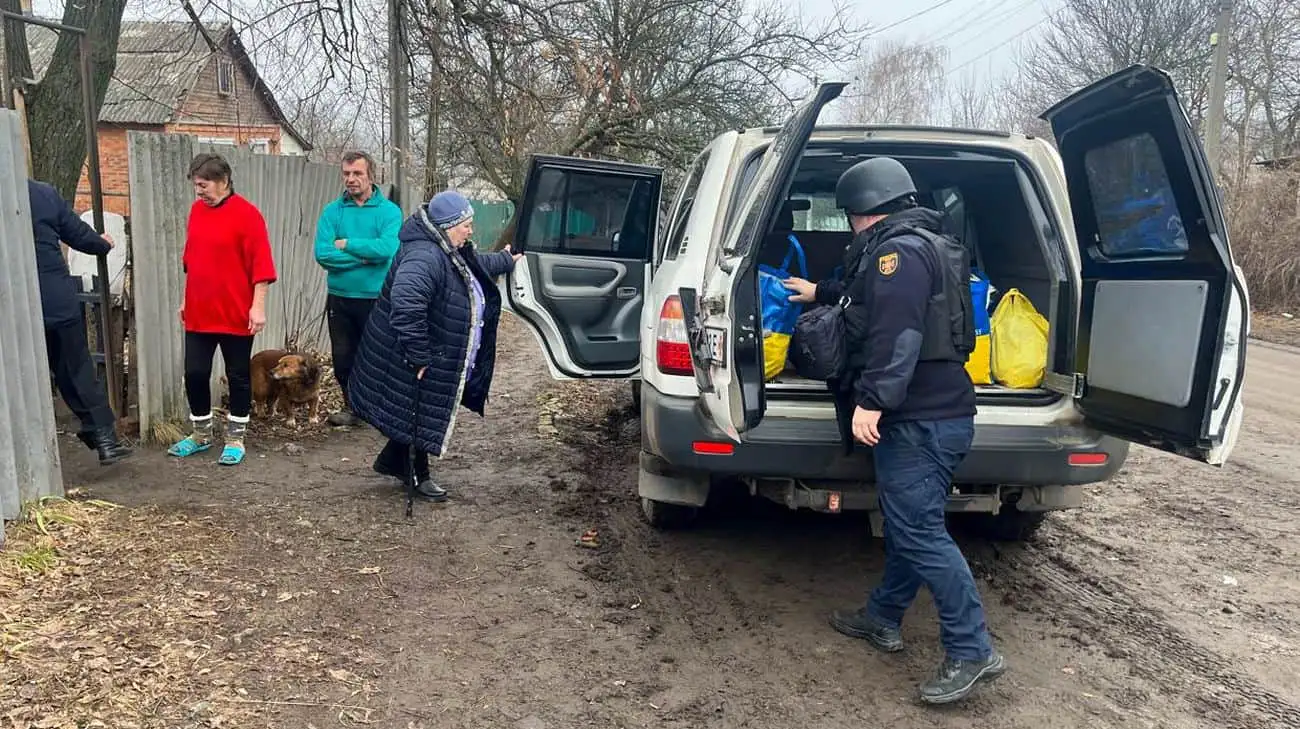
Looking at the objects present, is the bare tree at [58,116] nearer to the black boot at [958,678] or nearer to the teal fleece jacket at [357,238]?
the teal fleece jacket at [357,238]

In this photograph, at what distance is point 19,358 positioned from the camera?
414cm

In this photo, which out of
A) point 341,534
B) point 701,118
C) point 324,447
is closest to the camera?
point 341,534

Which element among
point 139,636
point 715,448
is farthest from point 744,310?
point 139,636

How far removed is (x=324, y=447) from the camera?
605 cm

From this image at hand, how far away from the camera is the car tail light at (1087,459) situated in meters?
3.47

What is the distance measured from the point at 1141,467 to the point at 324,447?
5.37 metres

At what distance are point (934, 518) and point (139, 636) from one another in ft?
9.16

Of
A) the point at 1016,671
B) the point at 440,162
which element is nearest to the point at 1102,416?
the point at 1016,671

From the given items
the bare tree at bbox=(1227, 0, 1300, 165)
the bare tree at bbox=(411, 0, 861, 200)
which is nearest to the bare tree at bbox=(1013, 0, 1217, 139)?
the bare tree at bbox=(1227, 0, 1300, 165)

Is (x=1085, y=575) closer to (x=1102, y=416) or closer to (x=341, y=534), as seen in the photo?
(x=1102, y=416)

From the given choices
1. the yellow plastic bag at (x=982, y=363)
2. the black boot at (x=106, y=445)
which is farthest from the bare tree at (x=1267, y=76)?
the black boot at (x=106, y=445)

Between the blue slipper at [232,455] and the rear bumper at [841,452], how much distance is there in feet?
10.4

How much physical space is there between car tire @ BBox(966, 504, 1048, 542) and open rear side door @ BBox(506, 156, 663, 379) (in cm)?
230

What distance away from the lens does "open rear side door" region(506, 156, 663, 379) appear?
235 inches
